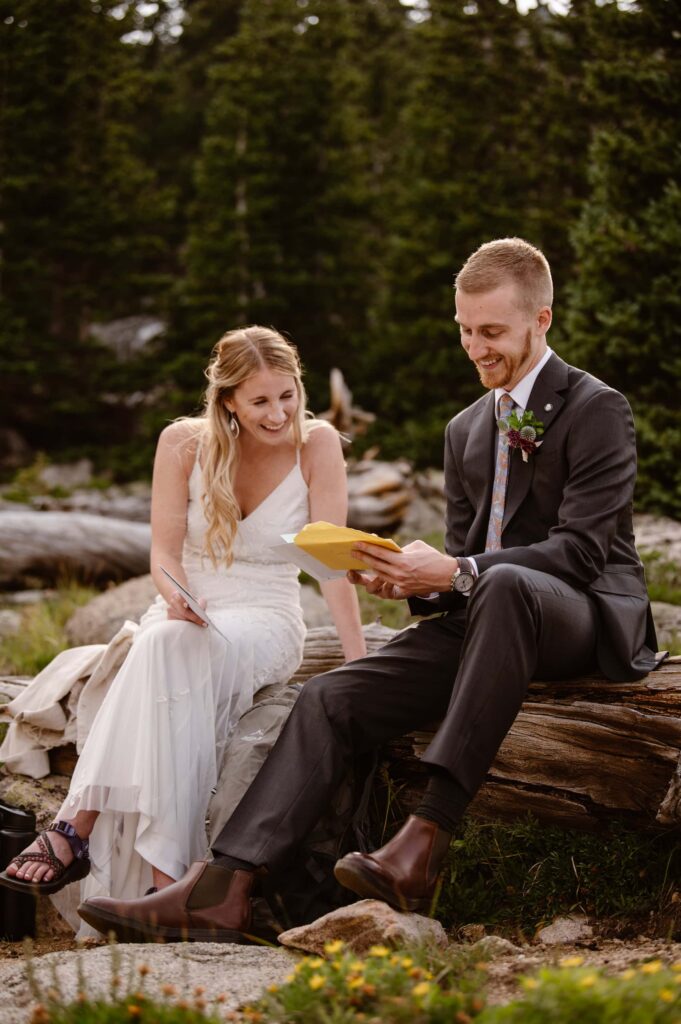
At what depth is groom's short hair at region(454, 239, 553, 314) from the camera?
404cm

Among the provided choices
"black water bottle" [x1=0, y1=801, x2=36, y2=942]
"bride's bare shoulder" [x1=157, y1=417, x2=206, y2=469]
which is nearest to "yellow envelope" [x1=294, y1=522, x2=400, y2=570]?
"bride's bare shoulder" [x1=157, y1=417, x2=206, y2=469]

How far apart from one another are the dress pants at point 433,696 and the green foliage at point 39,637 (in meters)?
3.23

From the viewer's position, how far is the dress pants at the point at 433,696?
350cm

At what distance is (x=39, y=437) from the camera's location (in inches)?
826

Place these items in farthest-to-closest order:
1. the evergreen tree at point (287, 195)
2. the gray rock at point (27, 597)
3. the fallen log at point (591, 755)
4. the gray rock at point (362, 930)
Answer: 1. the evergreen tree at point (287, 195)
2. the gray rock at point (27, 597)
3. the fallen log at point (591, 755)
4. the gray rock at point (362, 930)

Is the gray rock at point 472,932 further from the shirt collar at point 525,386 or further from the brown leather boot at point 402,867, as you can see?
the shirt collar at point 525,386

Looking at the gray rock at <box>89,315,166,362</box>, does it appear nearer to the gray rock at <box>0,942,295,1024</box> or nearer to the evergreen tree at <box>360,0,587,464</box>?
the evergreen tree at <box>360,0,587,464</box>

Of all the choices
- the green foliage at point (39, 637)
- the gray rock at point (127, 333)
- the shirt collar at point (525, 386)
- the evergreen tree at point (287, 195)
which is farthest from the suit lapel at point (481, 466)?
the gray rock at point (127, 333)

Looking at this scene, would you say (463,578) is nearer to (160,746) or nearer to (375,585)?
(375,585)

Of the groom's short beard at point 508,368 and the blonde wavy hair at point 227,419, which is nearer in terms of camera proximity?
the groom's short beard at point 508,368

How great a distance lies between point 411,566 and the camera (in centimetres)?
376

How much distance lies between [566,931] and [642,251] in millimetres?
6333

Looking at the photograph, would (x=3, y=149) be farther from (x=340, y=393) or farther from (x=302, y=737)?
(x=302, y=737)

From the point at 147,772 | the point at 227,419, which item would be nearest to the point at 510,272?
the point at 227,419
